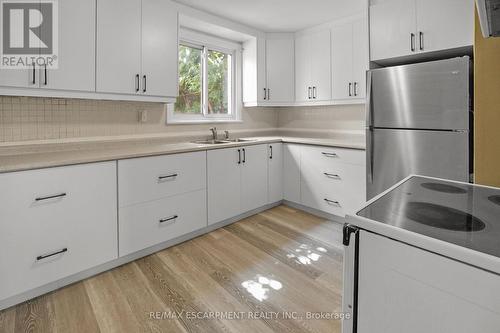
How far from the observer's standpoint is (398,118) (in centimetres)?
235

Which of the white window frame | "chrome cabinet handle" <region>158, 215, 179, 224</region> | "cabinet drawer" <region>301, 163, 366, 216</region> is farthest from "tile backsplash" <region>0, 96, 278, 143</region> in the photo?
"cabinet drawer" <region>301, 163, 366, 216</region>

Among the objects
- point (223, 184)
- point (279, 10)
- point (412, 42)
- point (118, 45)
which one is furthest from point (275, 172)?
point (118, 45)

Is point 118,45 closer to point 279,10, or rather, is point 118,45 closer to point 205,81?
point 205,81

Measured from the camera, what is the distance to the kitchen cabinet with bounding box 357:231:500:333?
60cm

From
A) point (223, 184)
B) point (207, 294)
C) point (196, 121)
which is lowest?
point (207, 294)

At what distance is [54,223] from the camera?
1814 millimetres

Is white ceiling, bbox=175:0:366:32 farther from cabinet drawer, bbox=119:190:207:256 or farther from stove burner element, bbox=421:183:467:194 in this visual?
stove burner element, bbox=421:183:467:194

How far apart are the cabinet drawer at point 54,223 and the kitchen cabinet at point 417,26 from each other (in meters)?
2.51

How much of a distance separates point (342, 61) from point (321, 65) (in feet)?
0.93

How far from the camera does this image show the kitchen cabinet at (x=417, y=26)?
2152 millimetres

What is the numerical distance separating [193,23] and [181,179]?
1751mm

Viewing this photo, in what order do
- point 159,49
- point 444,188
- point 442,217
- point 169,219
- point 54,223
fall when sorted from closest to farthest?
point 442,217
point 444,188
point 54,223
point 169,219
point 159,49

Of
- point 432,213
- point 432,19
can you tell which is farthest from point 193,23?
point 432,213

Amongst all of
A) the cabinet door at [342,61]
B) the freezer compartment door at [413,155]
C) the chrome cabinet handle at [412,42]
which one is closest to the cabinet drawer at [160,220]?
the freezer compartment door at [413,155]
